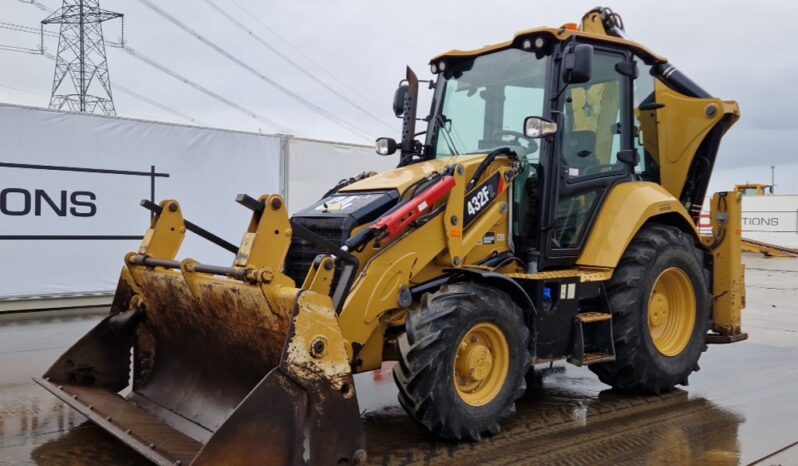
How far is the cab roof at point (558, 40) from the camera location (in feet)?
18.2

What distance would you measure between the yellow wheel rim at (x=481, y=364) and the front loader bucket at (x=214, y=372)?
3.49 ft

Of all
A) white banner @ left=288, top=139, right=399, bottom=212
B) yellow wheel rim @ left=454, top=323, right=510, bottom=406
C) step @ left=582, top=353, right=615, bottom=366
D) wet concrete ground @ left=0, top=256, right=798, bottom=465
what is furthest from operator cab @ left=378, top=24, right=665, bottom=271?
white banner @ left=288, top=139, right=399, bottom=212

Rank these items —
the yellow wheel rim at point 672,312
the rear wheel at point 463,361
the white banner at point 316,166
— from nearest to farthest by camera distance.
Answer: the rear wheel at point 463,361 < the yellow wheel rim at point 672,312 < the white banner at point 316,166

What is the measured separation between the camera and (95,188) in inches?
436

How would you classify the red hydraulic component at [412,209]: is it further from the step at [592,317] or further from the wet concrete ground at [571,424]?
the step at [592,317]

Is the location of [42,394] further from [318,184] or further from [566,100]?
[318,184]

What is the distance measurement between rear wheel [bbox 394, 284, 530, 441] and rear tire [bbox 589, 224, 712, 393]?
122 cm

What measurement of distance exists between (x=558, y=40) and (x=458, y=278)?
2002mm

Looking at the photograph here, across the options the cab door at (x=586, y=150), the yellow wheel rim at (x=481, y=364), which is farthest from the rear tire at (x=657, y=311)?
the yellow wheel rim at (x=481, y=364)

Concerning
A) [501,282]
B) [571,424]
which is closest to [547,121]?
Answer: [501,282]

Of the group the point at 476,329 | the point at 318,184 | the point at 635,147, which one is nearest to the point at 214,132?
the point at 318,184

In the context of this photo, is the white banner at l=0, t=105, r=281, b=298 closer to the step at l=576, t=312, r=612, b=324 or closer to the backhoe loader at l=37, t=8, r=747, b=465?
the backhoe loader at l=37, t=8, r=747, b=465

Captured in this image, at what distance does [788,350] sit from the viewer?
868 centimetres

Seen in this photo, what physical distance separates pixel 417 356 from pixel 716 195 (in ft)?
13.7
